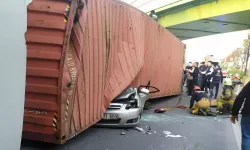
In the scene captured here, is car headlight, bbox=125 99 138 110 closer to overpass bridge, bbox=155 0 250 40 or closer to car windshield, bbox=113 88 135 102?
car windshield, bbox=113 88 135 102

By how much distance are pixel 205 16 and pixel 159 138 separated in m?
11.2

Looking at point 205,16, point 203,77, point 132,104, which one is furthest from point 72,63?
point 205,16

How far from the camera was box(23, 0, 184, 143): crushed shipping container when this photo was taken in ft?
13.3

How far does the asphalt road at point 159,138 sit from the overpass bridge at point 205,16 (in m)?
7.70

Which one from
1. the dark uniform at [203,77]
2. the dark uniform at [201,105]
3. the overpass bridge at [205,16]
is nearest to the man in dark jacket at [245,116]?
the dark uniform at [201,105]

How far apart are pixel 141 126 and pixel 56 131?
9.98 feet

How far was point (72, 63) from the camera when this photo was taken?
4.21 metres

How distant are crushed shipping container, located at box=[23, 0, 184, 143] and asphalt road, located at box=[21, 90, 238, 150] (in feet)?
1.36

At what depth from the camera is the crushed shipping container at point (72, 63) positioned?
13.3 feet

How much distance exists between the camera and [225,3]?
13719 mm

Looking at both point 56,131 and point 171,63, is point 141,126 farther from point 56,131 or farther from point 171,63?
point 171,63

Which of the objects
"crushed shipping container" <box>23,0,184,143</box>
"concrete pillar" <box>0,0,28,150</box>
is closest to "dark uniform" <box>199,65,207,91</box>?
"crushed shipping container" <box>23,0,184,143</box>

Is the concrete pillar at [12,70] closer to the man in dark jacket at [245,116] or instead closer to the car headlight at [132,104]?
the man in dark jacket at [245,116]

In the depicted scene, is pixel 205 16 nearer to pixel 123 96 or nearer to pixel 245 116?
pixel 123 96
